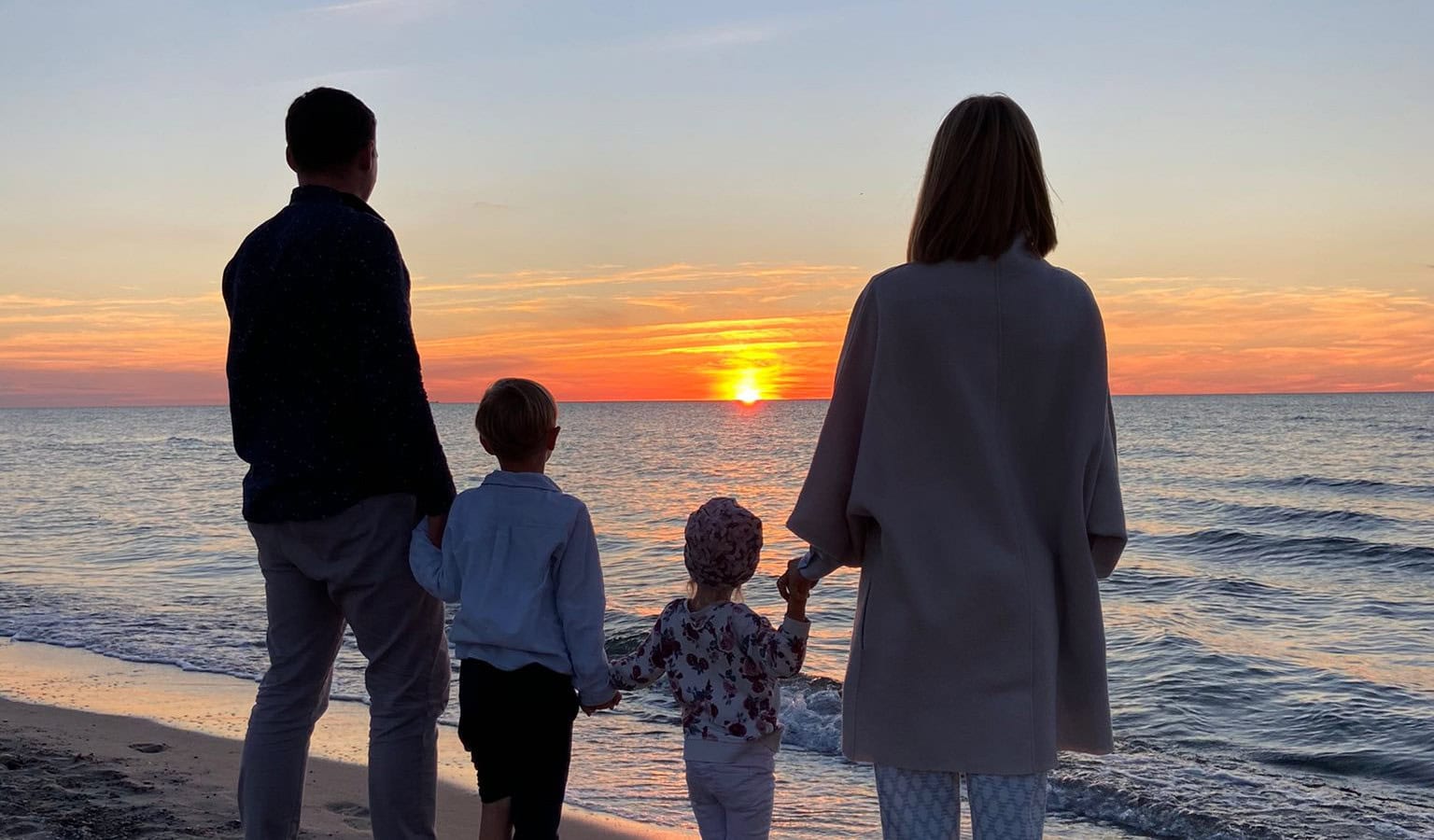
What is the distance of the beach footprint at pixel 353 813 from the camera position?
4285 millimetres

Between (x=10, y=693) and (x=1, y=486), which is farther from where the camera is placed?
(x=1, y=486)

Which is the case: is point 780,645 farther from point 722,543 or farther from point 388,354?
point 388,354

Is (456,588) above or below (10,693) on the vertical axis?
above

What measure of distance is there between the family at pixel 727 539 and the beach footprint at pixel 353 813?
162 cm

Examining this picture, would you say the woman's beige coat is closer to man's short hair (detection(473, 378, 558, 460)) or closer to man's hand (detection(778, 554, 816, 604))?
man's hand (detection(778, 554, 816, 604))

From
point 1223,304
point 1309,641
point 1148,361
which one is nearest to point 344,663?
point 1309,641

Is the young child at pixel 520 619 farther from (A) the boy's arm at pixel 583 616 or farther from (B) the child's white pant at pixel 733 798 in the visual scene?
(B) the child's white pant at pixel 733 798

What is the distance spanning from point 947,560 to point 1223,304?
46989mm

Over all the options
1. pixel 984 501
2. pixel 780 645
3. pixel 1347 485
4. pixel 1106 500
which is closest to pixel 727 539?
pixel 780 645

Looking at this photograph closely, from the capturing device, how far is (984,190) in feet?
6.93

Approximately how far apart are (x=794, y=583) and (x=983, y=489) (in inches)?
17.1

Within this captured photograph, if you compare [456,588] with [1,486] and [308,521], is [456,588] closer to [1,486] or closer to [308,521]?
[308,521]

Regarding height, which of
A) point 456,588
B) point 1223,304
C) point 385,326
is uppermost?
point 1223,304

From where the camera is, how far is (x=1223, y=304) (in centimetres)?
4488
